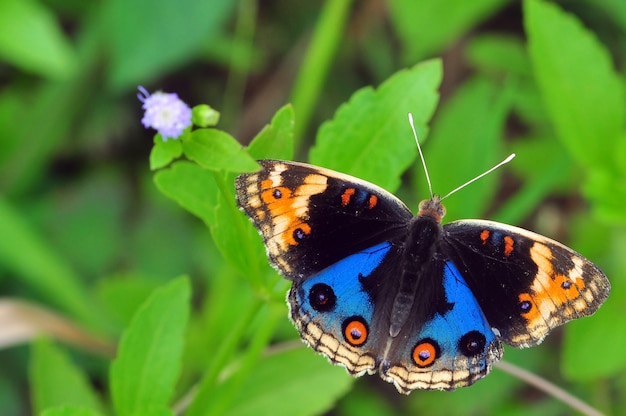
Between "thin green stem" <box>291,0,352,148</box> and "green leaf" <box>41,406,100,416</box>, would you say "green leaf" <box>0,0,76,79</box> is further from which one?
"green leaf" <box>41,406,100,416</box>

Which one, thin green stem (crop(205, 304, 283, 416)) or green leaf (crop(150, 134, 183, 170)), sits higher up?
green leaf (crop(150, 134, 183, 170))

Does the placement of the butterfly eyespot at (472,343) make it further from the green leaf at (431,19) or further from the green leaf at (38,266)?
the green leaf at (38,266)

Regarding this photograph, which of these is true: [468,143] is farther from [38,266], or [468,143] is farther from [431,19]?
[38,266]

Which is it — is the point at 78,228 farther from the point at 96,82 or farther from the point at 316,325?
the point at 316,325

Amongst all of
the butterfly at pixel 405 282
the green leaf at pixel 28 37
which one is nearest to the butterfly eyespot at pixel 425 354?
the butterfly at pixel 405 282

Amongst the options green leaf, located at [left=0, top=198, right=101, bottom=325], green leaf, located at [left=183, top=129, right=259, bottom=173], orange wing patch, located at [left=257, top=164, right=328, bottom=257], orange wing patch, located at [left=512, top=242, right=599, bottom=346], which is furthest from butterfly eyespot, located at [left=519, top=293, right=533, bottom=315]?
green leaf, located at [left=0, top=198, right=101, bottom=325]

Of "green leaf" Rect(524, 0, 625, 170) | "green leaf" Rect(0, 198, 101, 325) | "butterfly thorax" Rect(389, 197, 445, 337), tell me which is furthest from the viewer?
"green leaf" Rect(0, 198, 101, 325)
